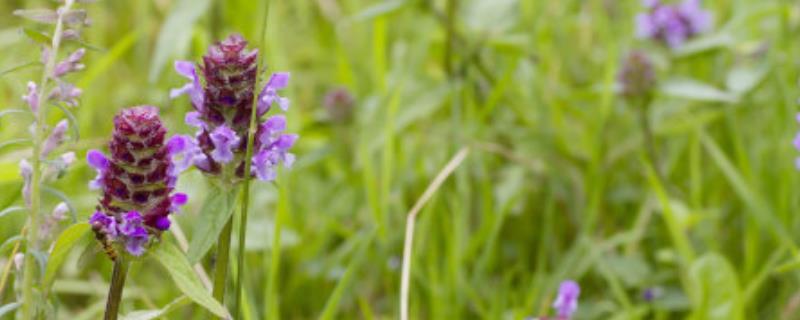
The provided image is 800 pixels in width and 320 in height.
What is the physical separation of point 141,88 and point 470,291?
139 cm

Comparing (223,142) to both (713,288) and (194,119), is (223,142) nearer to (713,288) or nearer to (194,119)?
(194,119)

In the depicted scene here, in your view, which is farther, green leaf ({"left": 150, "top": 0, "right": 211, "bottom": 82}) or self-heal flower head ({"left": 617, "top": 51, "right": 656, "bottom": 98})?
self-heal flower head ({"left": 617, "top": 51, "right": 656, "bottom": 98})

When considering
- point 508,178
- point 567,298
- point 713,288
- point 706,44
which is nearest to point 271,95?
point 567,298

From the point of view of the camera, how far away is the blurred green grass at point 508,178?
188cm

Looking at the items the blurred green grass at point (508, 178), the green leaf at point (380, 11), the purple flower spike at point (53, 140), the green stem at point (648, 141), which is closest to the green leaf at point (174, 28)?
the blurred green grass at point (508, 178)

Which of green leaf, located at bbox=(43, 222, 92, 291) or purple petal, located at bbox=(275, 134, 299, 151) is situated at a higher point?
purple petal, located at bbox=(275, 134, 299, 151)

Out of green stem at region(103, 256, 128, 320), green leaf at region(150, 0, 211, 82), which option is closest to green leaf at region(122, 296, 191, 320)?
green stem at region(103, 256, 128, 320)

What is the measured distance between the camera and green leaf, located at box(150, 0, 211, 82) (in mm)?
1845

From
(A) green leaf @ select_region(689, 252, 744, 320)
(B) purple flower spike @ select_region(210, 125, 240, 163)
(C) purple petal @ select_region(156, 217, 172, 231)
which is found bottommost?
(C) purple petal @ select_region(156, 217, 172, 231)

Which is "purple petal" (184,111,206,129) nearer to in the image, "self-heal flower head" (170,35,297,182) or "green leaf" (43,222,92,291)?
"self-heal flower head" (170,35,297,182)

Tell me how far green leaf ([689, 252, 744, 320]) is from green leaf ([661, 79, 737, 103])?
19.3 inches

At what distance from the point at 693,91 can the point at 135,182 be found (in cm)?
144

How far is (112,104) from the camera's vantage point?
2799mm

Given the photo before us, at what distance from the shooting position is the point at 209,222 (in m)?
0.99
